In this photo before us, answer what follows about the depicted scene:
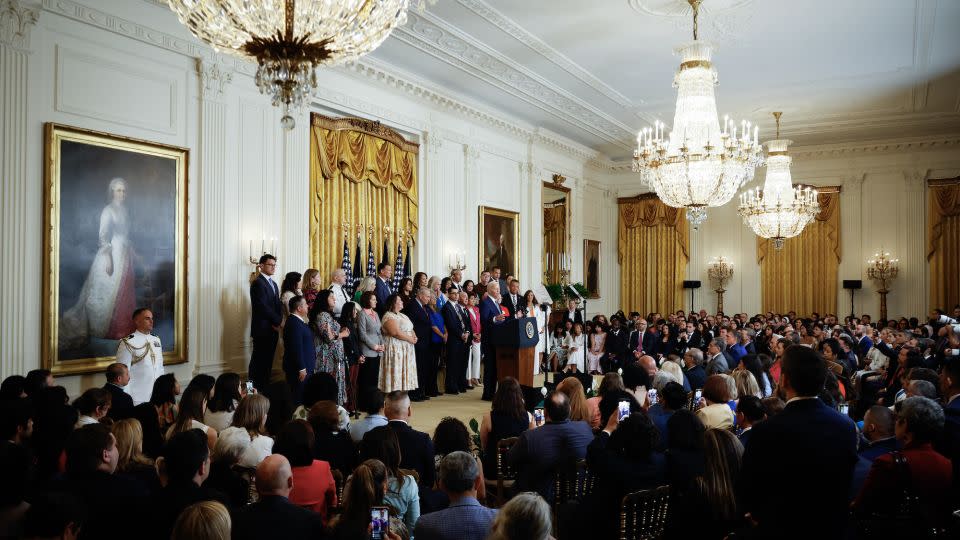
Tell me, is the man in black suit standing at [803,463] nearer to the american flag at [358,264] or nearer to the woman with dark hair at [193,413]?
the woman with dark hair at [193,413]

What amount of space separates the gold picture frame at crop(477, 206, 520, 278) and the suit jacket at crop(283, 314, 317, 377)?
19.5 ft

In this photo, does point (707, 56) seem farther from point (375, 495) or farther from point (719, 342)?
point (375, 495)

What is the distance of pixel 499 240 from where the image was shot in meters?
14.2

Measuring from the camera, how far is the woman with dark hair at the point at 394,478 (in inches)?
132

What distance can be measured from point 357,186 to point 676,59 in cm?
547

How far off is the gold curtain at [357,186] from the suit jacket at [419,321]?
1.32 metres

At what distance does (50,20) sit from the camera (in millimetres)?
6770

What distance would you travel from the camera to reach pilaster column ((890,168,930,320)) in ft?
53.9

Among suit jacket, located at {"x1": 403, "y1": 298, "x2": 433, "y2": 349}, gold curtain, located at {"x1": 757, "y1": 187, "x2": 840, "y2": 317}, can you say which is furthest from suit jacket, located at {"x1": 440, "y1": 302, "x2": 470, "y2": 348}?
gold curtain, located at {"x1": 757, "y1": 187, "x2": 840, "y2": 317}

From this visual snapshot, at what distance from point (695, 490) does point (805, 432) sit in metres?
1.03

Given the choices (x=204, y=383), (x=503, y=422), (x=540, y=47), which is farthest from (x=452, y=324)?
(x=204, y=383)

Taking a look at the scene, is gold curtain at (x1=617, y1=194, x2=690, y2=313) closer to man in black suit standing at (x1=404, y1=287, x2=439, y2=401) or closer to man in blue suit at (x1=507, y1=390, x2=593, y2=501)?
man in black suit standing at (x1=404, y1=287, x2=439, y2=401)

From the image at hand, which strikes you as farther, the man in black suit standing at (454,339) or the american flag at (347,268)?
the man in black suit standing at (454,339)

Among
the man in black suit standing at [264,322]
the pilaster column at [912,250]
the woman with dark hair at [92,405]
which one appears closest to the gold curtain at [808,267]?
the pilaster column at [912,250]
